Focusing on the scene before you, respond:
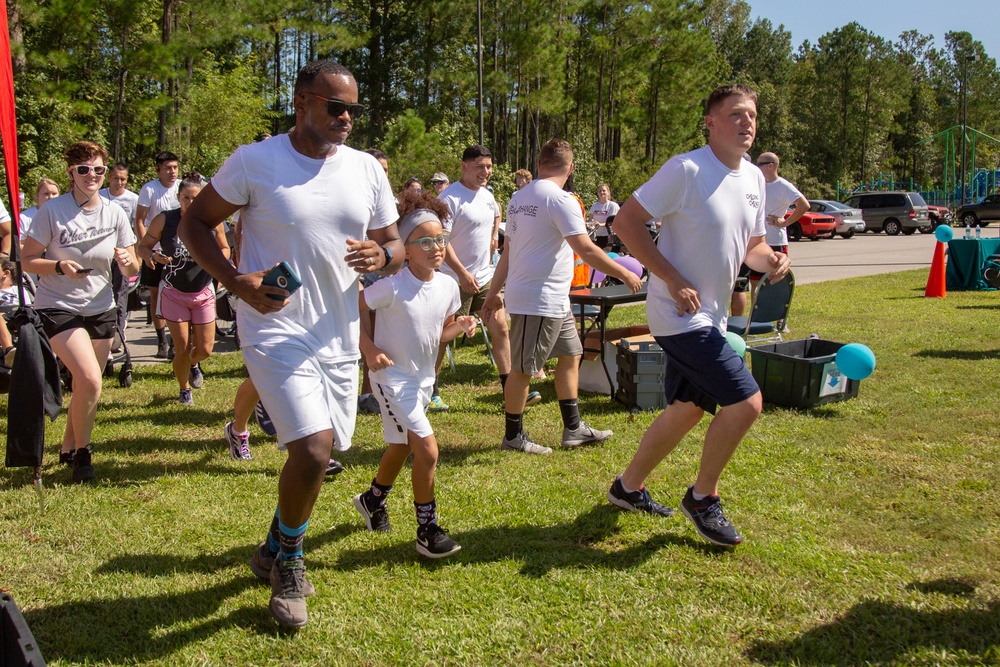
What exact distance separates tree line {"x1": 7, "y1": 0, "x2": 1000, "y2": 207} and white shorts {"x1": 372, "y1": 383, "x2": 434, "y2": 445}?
16819mm

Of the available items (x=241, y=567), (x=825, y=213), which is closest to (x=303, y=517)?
(x=241, y=567)

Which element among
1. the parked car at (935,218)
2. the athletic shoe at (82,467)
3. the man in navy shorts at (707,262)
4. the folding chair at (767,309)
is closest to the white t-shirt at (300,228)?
the man in navy shorts at (707,262)

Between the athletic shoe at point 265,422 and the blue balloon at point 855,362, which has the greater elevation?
the blue balloon at point 855,362

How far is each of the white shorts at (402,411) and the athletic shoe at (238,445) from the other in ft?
6.61

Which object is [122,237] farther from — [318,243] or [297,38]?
[297,38]

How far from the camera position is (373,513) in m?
4.31

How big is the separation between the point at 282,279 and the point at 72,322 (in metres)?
2.71

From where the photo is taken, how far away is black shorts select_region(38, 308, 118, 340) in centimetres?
504

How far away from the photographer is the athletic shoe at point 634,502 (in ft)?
14.6

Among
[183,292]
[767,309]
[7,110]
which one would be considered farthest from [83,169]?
[767,309]

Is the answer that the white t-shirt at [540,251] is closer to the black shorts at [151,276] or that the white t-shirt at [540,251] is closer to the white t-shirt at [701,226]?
the white t-shirt at [701,226]

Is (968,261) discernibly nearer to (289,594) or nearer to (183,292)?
(183,292)

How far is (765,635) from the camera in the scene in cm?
329

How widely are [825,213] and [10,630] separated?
36243mm
